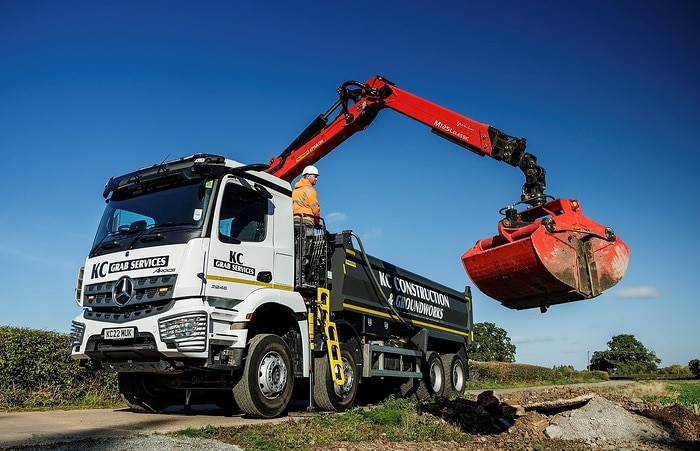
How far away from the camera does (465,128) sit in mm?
9711

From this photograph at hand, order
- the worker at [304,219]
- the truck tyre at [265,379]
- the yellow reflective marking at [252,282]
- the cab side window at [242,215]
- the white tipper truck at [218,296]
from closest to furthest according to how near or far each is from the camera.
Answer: the white tipper truck at [218,296]
the yellow reflective marking at [252,282]
the truck tyre at [265,379]
the cab side window at [242,215]
the worker at [304,219]

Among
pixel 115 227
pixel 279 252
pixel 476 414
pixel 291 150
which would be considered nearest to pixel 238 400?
pixel 279 252

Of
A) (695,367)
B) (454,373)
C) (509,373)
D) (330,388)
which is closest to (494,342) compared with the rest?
(695,367)

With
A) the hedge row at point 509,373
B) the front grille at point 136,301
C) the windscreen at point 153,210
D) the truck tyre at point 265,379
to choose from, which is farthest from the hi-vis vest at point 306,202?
the hedge row at point 509,373

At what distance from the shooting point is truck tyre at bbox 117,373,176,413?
8.62 metres

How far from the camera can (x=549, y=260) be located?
616 cm

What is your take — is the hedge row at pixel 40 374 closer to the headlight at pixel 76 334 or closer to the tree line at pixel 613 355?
the headlight at pixel 76 334

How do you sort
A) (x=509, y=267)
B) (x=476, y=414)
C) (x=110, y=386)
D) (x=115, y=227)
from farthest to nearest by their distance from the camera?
(x=110, y=386), (x=476, y=414), (x=115, y=227), (x=509, y=267)

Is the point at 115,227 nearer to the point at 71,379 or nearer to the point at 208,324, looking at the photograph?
the point at 208,324

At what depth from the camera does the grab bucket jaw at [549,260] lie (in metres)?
6.22

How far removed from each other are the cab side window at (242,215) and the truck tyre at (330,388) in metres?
2.09

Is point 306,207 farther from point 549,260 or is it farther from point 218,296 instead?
point 549,260

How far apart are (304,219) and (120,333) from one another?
3.07m

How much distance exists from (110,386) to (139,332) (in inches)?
171
